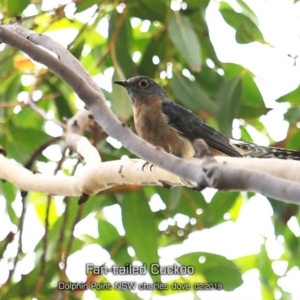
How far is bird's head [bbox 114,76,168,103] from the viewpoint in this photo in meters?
3.53

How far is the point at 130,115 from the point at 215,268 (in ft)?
3.33

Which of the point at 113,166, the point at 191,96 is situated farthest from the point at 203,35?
the point at 113,166

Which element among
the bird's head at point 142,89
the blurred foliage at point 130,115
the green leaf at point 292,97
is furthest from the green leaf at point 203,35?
the green leaf at point 292,97

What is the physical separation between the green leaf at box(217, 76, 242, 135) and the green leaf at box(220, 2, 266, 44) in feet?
1.05

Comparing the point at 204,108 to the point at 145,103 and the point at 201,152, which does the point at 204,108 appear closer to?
the point at 145,103

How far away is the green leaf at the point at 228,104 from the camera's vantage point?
10.9ft

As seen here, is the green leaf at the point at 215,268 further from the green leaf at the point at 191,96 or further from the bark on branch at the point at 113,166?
the bark on branch at the point at 113,166

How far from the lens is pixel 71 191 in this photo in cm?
227

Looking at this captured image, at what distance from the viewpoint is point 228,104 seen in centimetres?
332

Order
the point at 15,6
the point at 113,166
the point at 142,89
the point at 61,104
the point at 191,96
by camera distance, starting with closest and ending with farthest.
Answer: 1. the point at 113,166
2. the point at 15,6
3. the point at 191,96
4. the point at 142,89
5. the point at 61,104

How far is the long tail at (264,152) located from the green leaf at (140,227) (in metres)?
0.64

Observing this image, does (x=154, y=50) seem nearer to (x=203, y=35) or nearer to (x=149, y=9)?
(x=149, y=9)

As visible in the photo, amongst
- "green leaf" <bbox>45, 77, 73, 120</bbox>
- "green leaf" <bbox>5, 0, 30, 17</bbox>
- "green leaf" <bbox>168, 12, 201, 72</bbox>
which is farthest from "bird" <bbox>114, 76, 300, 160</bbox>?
"green leaf" <bbox>5, 0, 30, 17</bbox>

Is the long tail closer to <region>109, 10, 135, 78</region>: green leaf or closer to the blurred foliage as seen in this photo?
the blurred foliage
